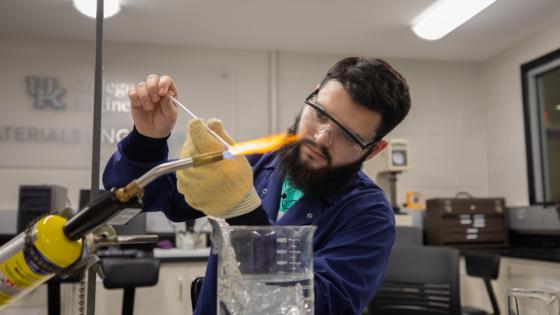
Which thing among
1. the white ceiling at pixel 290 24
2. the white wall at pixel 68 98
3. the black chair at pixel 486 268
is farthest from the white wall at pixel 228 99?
the black chair at pixel 486 268

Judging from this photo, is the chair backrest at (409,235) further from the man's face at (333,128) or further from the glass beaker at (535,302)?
the glass beaker at (535,302)

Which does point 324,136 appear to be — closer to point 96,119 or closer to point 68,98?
point 96,119

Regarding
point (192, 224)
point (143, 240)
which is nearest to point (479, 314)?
point (192, 224)

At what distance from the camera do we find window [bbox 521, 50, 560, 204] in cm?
347

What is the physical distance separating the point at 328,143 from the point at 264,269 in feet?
1.55

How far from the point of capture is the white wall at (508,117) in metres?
3.68

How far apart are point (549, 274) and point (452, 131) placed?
164 cm

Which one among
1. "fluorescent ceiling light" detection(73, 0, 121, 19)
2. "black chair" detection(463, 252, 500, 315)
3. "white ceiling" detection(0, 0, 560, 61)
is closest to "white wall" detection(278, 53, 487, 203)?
"white ceiling" detection(0, 0, 560, 61)

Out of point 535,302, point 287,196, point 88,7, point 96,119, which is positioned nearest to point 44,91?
point 88,7

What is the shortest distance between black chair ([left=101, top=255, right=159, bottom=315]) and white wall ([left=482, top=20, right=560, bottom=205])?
2.82 m

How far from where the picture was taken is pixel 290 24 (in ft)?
11.0

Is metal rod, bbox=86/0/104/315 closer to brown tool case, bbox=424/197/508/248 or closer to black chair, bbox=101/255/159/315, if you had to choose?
black chair, bbox=101/255/159/315

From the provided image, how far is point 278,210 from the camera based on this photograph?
1.10m

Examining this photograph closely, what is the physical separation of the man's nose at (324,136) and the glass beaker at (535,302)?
409mm
